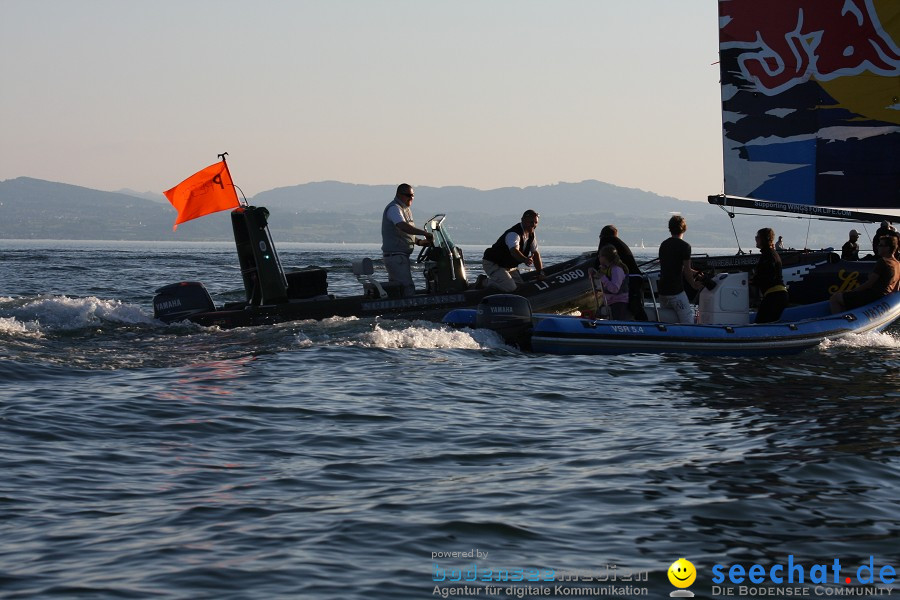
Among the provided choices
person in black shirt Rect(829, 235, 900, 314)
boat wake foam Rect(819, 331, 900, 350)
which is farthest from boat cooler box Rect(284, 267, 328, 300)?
person in black shirt Rect(829, 235, 900, 314)

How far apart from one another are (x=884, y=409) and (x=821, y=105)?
417 inches

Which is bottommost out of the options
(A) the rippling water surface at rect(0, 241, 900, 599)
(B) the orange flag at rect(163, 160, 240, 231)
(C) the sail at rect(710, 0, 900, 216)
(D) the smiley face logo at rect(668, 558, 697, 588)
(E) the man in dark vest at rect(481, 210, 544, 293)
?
(D) the smiley face logo at rect(668, 558, 697, 588)

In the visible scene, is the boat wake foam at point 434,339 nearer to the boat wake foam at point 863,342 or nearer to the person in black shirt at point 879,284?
the boat wake foam at point 863,342

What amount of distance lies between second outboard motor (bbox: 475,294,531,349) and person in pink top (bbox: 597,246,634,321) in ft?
3.48

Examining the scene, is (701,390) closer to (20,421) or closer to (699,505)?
(699,505)

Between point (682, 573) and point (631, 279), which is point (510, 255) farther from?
point (682, 573)

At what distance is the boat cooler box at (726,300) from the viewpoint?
14.6m

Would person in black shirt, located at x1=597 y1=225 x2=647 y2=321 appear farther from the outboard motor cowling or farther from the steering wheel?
the outboard motor cowling

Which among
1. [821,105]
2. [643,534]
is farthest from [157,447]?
[821,105]

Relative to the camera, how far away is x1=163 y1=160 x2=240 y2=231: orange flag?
602 inches

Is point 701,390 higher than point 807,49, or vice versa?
point 807,49

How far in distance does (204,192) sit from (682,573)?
A: 11.4 metres

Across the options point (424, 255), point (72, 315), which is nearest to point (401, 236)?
point (424, 255)

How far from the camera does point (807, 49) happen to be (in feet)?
64.7
